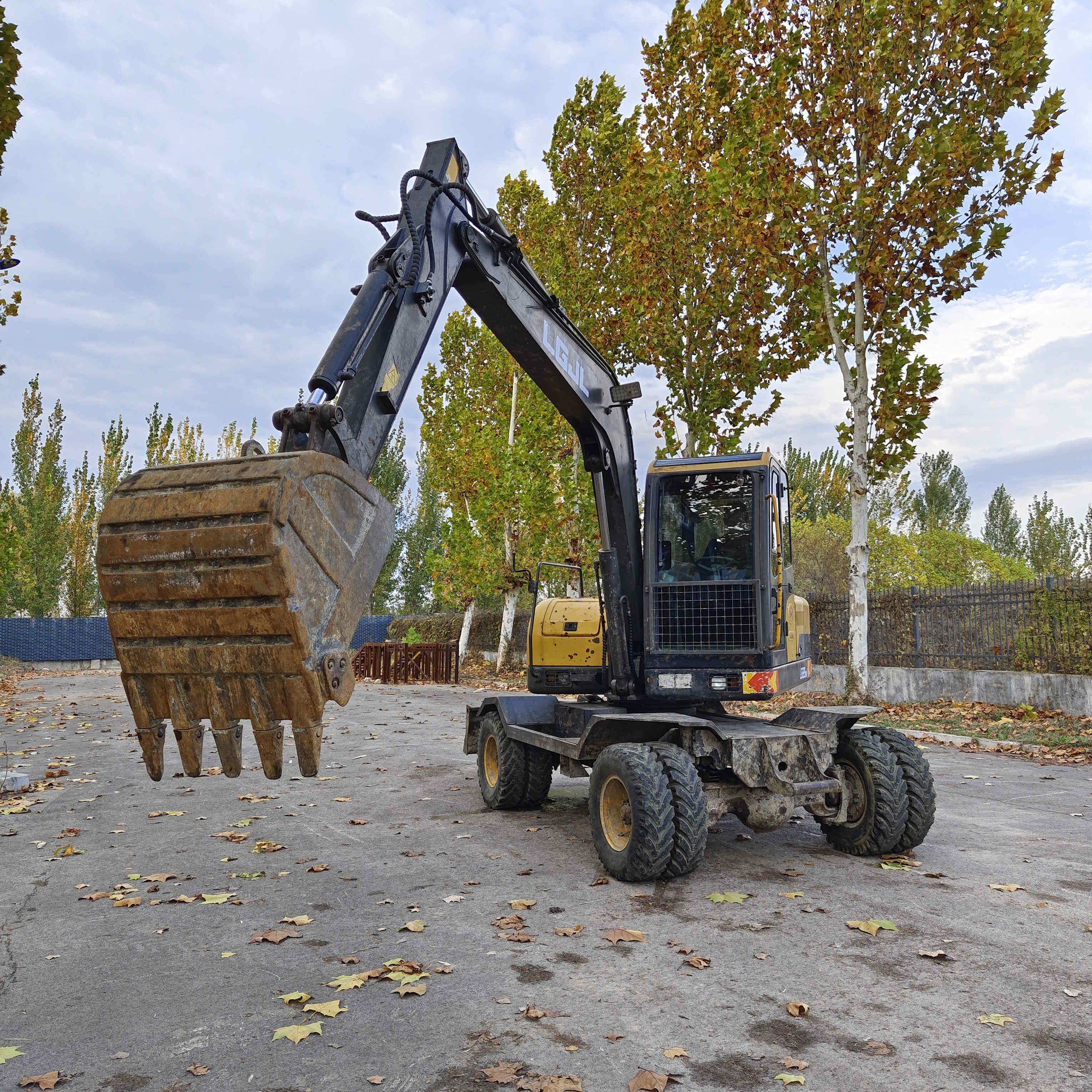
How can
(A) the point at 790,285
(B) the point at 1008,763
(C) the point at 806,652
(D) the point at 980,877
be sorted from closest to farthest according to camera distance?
(D) the point at 980,877 → (C) the point at 806,652 → (B) the point at 1008,763 → (A) the point at 790,285

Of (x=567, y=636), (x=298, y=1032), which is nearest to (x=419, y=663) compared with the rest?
(x=567, y=636)

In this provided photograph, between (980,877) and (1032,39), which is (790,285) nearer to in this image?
(1032,39)

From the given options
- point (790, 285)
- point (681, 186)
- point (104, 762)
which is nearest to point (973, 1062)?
point (104, 762)

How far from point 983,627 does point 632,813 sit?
1236cm

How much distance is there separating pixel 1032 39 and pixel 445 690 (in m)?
18.3

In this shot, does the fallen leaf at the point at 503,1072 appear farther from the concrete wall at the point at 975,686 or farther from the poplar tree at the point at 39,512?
the poplar tree at the point at 39,512

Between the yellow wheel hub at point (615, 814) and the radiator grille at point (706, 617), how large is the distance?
4.47 feet

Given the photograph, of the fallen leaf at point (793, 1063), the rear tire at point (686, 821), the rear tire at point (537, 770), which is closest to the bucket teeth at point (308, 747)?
the fallen leaf at point (793, 1063)

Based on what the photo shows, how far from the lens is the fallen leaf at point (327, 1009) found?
12.6 ft

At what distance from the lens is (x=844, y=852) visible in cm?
658

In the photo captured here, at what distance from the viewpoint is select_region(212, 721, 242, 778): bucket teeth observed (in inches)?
154

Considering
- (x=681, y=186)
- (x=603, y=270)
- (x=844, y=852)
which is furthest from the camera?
(x=603, y=270)

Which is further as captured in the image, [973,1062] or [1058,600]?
[1058,600]

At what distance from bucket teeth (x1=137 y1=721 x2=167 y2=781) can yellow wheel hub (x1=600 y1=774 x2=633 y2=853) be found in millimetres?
3021
